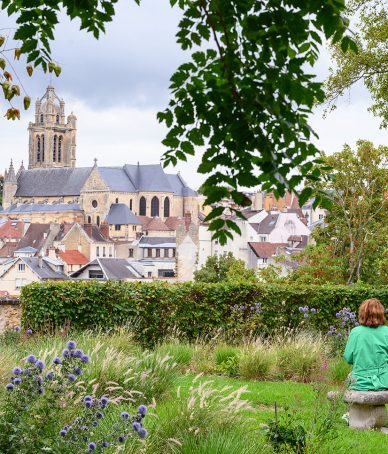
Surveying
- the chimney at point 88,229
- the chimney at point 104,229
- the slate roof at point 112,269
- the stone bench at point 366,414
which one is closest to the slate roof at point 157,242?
the chimney at point 104,229

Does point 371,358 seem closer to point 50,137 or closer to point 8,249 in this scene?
point 8,249

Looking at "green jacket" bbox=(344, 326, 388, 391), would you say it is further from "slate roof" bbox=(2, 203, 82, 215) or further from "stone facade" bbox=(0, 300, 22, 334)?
"slate roof" bbox=(2, 203, 82, 215)

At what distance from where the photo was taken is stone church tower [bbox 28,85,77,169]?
7407 inches

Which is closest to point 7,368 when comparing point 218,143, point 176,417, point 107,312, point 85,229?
point 176,417

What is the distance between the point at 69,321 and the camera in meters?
14.4

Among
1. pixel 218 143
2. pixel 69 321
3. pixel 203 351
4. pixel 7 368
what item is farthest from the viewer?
pixel 69 321

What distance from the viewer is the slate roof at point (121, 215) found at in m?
150

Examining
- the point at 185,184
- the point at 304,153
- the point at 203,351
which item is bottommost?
the point at 203,351

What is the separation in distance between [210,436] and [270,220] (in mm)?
105337

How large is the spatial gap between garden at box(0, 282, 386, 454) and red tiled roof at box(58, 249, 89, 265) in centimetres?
9586

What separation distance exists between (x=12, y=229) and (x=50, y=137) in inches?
1851

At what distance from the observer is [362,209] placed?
28.6m

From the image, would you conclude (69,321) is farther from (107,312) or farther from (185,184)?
(185,184)

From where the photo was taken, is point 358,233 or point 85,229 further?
point 85,229
